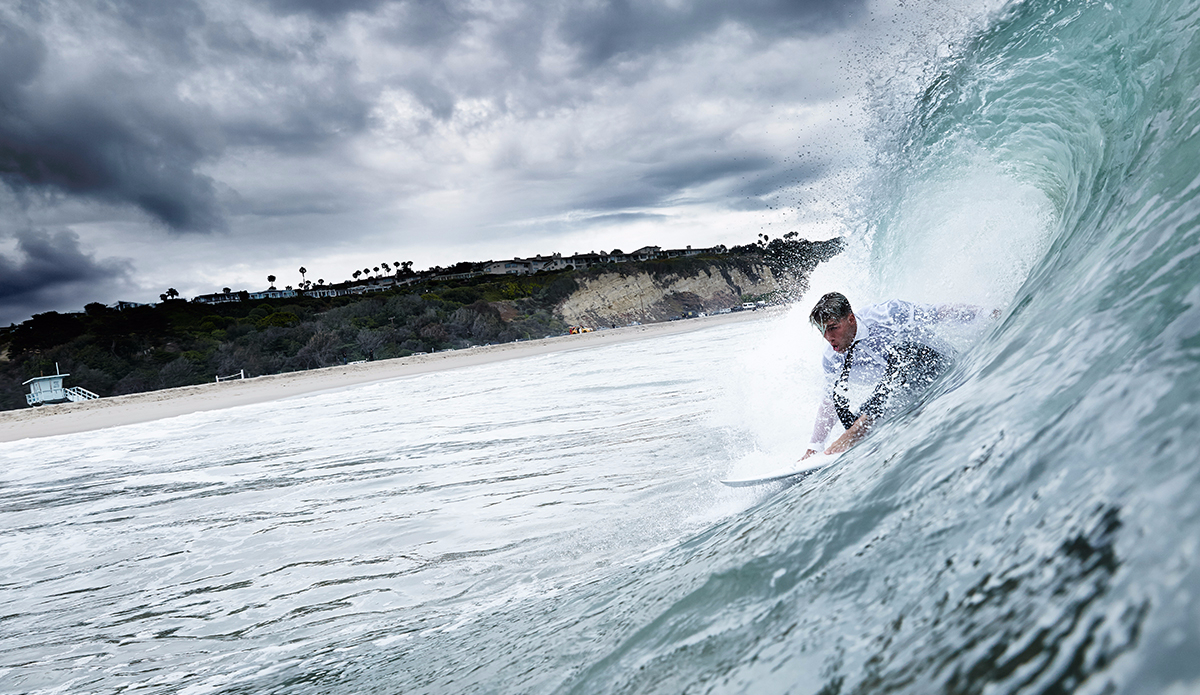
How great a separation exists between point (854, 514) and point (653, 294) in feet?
239

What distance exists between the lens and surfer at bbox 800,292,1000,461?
15.0 feet

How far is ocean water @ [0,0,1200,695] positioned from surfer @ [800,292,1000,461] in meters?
0.25

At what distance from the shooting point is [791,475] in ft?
14.1

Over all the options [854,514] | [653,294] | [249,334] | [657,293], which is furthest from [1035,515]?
[657,293]

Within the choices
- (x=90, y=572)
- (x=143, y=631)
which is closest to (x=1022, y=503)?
(x=143, y=631)

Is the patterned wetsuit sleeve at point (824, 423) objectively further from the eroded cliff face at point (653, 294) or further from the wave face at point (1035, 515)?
the eroded cliff face at point (653, 294)

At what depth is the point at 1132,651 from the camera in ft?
3.48

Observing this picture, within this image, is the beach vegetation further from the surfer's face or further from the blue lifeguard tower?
the surfer's face

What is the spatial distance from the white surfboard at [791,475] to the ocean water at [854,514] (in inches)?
6.1

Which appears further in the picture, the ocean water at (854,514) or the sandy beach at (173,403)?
the sandy beach at (173,403)

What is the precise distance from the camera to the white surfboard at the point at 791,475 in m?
4.18

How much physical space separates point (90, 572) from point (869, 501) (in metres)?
5.60

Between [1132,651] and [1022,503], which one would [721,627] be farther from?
[1132,651]

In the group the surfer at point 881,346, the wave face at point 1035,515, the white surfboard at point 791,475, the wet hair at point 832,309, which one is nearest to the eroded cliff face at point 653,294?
the surfer at point 881,346
